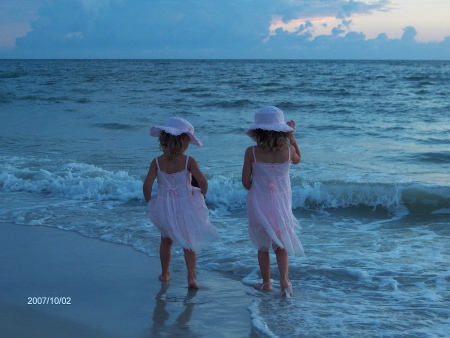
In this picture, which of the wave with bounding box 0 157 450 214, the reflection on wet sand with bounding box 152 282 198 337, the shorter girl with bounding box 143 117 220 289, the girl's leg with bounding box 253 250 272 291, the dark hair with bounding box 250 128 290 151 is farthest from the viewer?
the wave with bounding box 0 157 450 214

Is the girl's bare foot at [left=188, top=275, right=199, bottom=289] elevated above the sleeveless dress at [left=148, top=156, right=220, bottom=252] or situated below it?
below

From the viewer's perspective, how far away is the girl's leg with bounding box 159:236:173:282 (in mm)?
4852

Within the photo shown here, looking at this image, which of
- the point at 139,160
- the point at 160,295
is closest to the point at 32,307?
the point at 160,295

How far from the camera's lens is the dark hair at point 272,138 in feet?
14.8

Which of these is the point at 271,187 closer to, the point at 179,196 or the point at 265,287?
the point at 179,196

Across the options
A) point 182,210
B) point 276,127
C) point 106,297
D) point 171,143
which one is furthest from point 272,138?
point 106,297

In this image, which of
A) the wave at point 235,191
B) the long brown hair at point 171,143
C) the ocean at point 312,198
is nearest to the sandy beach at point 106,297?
the ocean at point 312,198

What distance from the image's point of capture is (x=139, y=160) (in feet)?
38.2

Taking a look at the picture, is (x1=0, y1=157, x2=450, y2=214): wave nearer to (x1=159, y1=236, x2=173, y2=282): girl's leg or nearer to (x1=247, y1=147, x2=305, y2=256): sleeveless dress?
(x1=159, y1=236, x2=173, y2=282): girl's leg

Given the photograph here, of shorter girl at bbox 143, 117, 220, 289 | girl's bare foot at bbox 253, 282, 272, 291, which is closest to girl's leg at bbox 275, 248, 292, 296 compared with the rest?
girl's bare foot at bbox 253, 282, 272, 291

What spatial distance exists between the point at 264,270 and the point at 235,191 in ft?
13.6

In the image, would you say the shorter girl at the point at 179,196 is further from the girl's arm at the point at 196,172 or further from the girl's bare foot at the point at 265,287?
the girl's bare foot at the point at 265,287

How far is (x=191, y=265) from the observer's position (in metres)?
4.81

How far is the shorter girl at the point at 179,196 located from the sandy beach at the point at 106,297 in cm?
51
